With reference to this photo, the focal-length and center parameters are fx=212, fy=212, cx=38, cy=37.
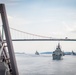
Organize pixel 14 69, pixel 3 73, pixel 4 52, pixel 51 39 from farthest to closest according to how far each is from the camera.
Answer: pixel 51 39 → pixel 4 52 → pixel 14 69 → pixel 3 73

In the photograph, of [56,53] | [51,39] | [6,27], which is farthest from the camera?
[56,53]

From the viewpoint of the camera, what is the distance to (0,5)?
6418mm

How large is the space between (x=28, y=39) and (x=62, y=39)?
9.49 m

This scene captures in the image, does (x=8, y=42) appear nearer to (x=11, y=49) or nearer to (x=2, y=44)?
(x=11, y=49)

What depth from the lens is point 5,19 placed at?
6668 mm

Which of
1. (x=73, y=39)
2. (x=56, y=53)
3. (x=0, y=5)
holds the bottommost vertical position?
(x=56, y=53)

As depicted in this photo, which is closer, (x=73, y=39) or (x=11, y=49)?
(x=11, y=49)

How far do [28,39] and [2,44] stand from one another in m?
31.8

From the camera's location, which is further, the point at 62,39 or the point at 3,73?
the point at 62,39

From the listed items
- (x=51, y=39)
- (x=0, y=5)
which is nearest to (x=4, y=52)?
(x=0, y=5)

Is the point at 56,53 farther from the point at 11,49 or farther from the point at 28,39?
the point at 11,49

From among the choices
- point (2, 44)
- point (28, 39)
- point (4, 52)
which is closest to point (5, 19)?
point (2, 44)

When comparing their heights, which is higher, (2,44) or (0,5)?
(0,5)

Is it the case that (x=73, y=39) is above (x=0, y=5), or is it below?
Answer: below
